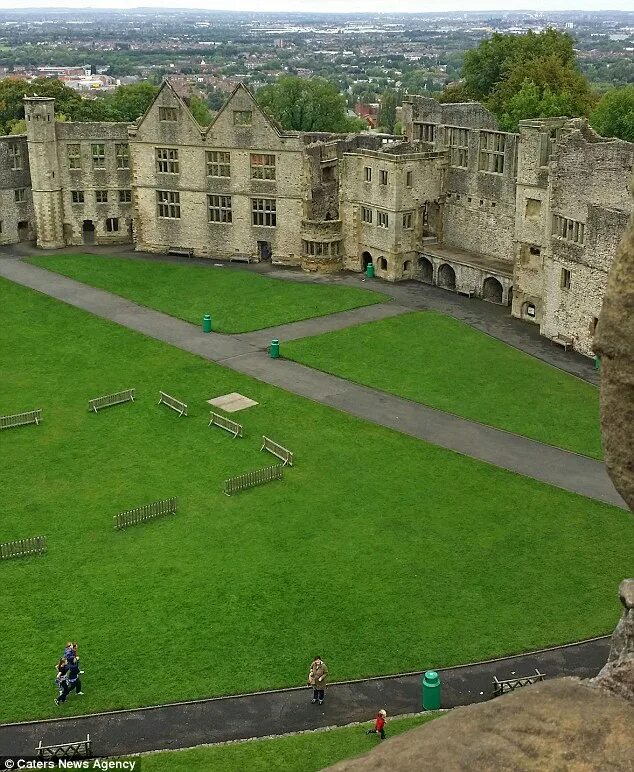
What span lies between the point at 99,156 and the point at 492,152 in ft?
100

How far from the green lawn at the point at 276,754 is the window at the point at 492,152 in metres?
49.8

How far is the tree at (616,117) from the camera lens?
86250mm

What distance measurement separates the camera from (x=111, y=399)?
A: 47.6m

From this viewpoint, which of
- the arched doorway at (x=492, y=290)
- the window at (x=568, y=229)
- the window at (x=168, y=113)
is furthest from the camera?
the window at (x=168, y=113)

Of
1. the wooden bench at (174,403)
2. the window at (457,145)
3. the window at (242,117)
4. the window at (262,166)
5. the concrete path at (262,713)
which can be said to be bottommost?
the concrete path at (262,713)

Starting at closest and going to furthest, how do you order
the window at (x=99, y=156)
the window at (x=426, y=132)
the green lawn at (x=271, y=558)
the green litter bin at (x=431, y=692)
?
the green litter bin at (x=431, y=692)
the green lawn at (x=271, y=558)
the window at (x=426, y=132)
the window at (x=99, y=156)

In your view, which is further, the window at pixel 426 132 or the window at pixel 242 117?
the window at pixel 426 132

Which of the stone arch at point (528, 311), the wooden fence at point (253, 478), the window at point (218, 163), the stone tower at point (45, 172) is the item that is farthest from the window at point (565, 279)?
the stone tower at point (45, 172)

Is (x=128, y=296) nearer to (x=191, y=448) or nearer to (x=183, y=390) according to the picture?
(x=183, y=390)

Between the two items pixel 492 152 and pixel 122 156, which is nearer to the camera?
pixel 492 152

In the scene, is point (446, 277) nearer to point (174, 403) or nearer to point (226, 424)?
point (174, 403)

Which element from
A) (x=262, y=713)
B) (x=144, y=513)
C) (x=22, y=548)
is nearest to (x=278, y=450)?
(x=144, y=513)

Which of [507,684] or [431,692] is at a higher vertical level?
[431,692]

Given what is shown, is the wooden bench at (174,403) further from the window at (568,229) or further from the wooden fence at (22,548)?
the window at (568,229)
